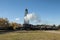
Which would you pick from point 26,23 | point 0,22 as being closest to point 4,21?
point 0,22

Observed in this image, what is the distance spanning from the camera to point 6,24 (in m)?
115

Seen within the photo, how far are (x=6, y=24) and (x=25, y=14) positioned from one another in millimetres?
44251

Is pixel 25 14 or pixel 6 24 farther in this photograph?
pixel 25 14

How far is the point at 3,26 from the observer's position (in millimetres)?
112000

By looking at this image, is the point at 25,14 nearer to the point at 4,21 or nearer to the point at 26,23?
the point at 26,23

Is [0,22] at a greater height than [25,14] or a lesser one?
lesser

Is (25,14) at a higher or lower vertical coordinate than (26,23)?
higher

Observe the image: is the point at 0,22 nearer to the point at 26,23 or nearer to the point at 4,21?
the point at 4,21

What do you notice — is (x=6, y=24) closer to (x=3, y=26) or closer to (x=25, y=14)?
(x=3, y=26)

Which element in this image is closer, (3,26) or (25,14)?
(3,26)

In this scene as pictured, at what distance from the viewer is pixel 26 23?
15138 centimetres

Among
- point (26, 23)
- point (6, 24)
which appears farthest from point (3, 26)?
point (26, 23)

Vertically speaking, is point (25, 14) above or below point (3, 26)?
above

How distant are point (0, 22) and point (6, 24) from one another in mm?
5128
